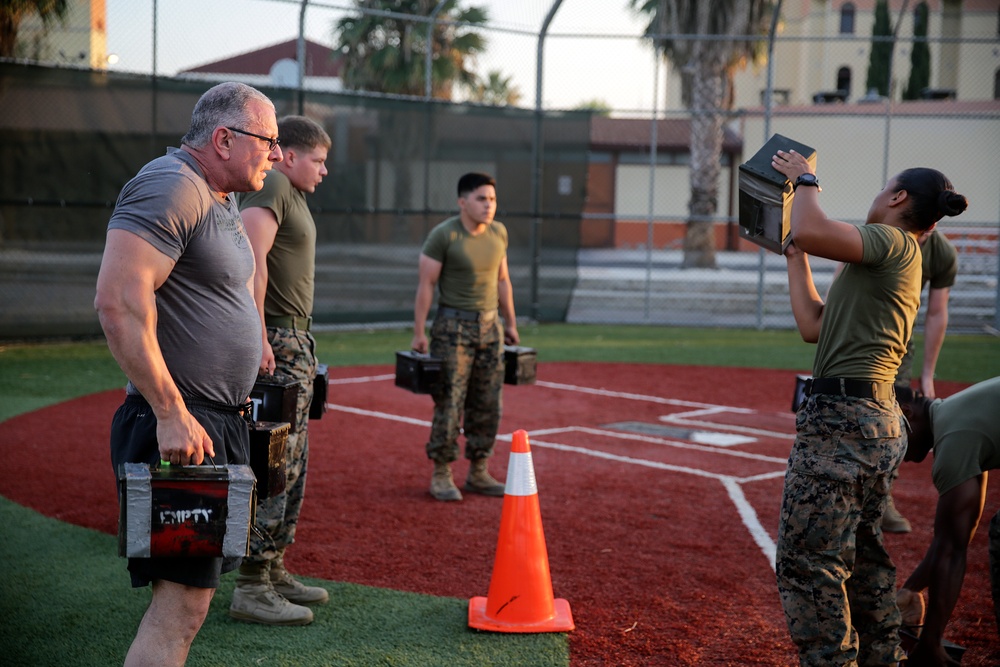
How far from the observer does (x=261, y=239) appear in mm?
4766

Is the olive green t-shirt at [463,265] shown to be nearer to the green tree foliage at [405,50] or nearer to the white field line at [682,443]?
the white field line at [682,443]

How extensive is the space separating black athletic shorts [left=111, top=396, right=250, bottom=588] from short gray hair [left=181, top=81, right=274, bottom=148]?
845mm

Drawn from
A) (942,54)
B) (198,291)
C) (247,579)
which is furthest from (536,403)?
(942,54)

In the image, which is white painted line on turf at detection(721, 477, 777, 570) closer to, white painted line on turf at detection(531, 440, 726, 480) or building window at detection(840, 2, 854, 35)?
white painted line on turf at detection(531, 440, 726, 480)

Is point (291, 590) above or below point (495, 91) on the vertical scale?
below

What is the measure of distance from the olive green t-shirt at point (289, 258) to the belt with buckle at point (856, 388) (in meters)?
2.45

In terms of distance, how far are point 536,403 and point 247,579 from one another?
607cm

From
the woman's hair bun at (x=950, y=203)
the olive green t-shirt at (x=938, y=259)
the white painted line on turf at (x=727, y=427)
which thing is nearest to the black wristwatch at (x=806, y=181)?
the woman's hair bun at (x=950, y=203)

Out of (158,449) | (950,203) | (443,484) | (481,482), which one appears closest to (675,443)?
(481,482)

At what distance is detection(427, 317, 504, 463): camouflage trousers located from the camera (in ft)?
23.2

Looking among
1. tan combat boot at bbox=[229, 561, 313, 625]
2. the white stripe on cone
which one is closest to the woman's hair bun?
the white stripe on cone

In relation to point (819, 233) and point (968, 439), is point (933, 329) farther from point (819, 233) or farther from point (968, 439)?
point (819, 233)

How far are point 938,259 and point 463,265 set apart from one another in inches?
120

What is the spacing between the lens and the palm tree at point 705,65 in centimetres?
2538
